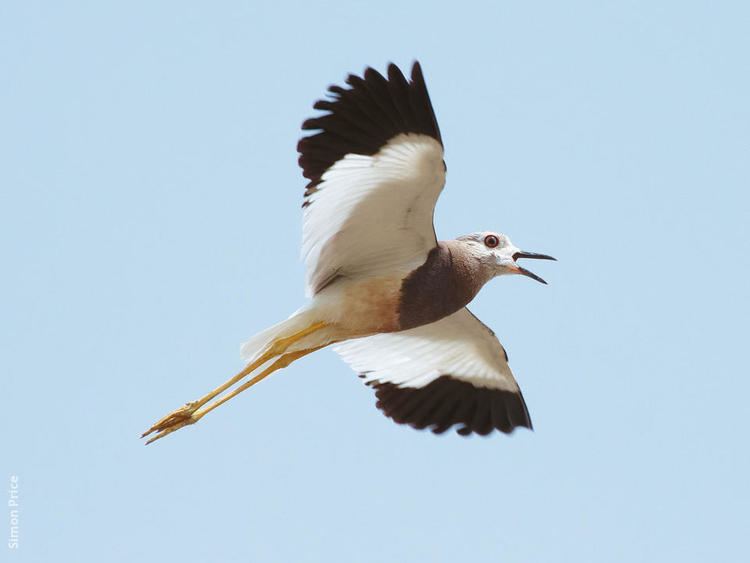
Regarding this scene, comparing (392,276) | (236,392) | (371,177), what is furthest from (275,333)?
(371,177)

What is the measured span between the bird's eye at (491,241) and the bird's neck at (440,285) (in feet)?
0.72

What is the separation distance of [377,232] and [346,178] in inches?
33.3

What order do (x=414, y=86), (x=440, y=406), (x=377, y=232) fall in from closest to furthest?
(x=414, y=86) → (x=377, y=232) → (x=440, y=406)

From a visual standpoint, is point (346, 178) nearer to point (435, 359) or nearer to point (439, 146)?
point (439, 146)

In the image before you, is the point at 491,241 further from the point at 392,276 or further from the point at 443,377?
the point at 443,377

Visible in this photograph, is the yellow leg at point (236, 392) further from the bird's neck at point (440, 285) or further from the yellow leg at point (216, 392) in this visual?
the bird's neck at point (440, 285)

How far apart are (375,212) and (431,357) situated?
269 centimetres

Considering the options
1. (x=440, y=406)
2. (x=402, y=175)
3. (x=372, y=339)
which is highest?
(x=402, y=175)

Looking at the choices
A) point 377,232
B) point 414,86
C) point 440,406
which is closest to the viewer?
point 414,86

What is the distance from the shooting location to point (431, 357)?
1313 cm

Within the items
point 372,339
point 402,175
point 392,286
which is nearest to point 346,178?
point 402,175

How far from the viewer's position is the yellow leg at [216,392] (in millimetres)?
11523

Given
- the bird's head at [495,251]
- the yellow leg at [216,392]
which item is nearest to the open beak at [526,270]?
the bird's head at [495,251]

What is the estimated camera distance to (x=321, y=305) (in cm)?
1140
